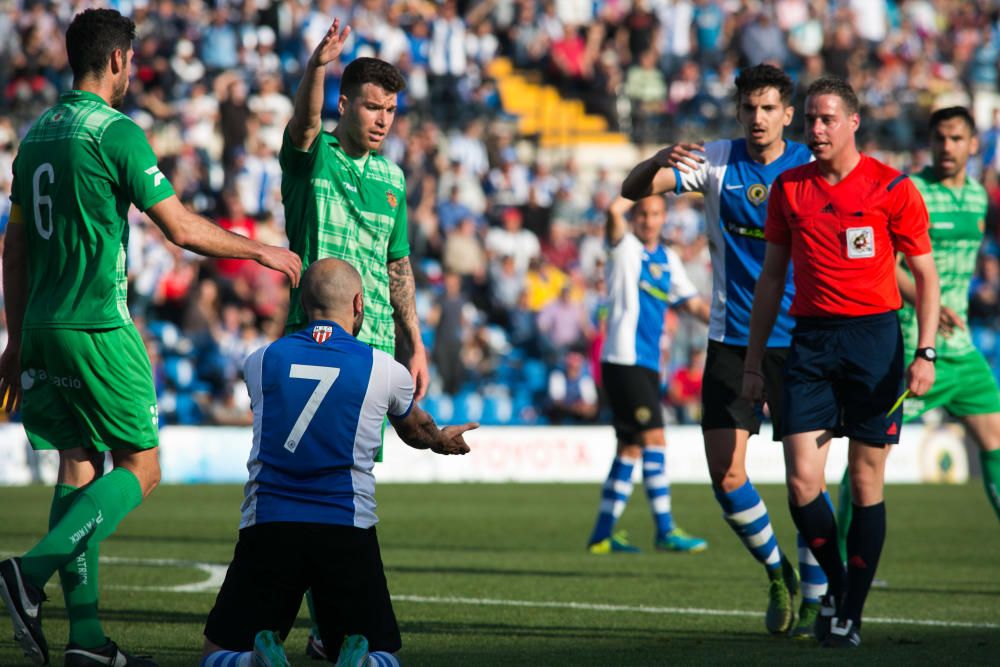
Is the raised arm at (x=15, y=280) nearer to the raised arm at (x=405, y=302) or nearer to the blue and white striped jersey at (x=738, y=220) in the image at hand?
the raised arm at (x=405, y=302)

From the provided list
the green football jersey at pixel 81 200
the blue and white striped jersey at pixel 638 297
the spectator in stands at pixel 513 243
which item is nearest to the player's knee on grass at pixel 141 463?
the green football jersey at pixel 81 200

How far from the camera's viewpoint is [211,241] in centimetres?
546

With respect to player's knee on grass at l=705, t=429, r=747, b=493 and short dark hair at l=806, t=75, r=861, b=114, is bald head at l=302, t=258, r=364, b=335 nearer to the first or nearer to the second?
short dark hair at l=806, t=75, r=861, b=114

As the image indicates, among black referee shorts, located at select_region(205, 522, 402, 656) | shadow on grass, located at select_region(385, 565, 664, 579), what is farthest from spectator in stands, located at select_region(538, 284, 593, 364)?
black referee shorts, located at select_region(205, 522, 402, 656)

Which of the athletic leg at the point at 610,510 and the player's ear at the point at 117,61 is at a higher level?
the player's ear at the point at 117,61

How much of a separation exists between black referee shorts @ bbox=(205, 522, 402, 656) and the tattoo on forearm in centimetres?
226

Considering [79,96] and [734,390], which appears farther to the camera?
[734,390]

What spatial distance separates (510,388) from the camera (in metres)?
21.5

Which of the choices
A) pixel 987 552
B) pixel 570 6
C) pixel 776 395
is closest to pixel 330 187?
pixel 776 395

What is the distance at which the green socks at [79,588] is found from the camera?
558 cm

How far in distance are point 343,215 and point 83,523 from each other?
1.83 m

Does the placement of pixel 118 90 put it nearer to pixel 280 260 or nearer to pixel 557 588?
pixel 280 260

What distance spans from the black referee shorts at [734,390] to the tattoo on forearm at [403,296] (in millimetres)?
1488

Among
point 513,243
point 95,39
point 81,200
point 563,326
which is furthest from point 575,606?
point 513,243
